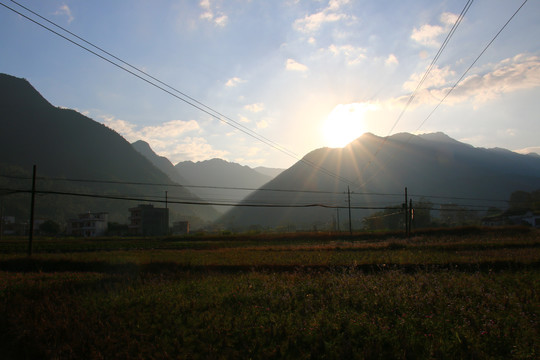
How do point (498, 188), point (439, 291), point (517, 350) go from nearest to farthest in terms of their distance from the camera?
point (517, 350) → point (439, 291) → point (498, 188)

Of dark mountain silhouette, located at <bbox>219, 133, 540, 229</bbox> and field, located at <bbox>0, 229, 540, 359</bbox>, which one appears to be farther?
dark mountain silhouette, located at <bbox>219, 133, 540, 229</bbox>

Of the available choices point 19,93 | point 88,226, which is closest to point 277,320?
point 88,226

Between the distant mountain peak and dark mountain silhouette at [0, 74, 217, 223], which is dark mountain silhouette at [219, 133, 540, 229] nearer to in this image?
dark mountain silhouette at [0, 74, 217, 223]

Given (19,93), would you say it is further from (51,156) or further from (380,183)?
(380,183)

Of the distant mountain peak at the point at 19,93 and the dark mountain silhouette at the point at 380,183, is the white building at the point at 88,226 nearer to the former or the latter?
the dark mountain silhouette at the point at 380,183

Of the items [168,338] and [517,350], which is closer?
[517,350]

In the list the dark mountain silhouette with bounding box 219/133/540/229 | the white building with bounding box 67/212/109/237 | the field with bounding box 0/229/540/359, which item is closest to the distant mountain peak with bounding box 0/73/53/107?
the white building with bounding box 67/212/109/237

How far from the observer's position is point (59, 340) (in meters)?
7.45

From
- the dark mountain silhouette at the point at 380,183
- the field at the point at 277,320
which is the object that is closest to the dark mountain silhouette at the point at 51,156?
the dark mountain silhouette at the point at 380,183

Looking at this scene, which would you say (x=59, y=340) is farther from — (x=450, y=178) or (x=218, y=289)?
(x=450, y=178)

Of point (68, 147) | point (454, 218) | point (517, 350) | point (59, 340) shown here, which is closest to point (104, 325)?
point (59, 340)

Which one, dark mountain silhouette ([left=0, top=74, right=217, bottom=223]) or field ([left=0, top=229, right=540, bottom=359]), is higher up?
dark mountain silhouette ([left=0, top=74, right=217, bottom=223])

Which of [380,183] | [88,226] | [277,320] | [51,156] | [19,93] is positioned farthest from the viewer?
[19,93]

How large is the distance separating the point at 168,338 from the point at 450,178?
208441 millimetres
